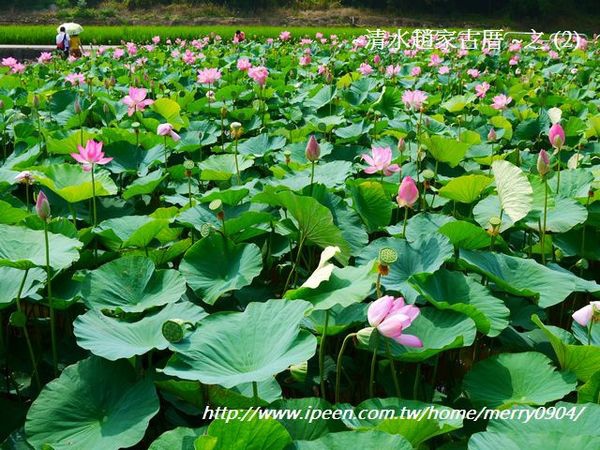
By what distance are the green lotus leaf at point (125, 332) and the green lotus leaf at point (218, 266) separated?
4.5 inches

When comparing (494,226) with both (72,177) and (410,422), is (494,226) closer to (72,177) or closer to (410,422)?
(410,422)

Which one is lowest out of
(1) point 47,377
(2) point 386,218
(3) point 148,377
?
(1) point 47,377

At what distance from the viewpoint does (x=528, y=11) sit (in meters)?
33.0

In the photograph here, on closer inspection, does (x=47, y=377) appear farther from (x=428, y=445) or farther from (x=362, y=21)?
(x=362, y=21)

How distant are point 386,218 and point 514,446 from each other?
32.9 inches

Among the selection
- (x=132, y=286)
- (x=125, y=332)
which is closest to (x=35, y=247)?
(x=132, y=286)

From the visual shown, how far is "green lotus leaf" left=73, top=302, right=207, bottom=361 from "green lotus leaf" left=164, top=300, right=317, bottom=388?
0.05 m

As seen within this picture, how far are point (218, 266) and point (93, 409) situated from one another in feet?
1.37

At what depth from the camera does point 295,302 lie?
3.29 feet

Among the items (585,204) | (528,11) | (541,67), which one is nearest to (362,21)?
(528,11)

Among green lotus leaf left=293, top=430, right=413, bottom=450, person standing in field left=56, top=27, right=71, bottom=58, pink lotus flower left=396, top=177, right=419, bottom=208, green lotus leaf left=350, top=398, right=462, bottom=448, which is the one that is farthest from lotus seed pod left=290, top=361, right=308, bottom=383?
person standing in field left=56, top=27, right=71, bottom=58

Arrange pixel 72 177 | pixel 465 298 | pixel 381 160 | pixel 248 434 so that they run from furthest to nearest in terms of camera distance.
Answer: pixel 72 177 → pixel 381 160 → pixel 465 298 → pixel 248 434

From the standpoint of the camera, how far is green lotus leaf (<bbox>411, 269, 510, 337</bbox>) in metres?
1.05

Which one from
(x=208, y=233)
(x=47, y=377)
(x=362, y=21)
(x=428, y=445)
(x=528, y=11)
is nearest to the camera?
(x=428, y=445)
